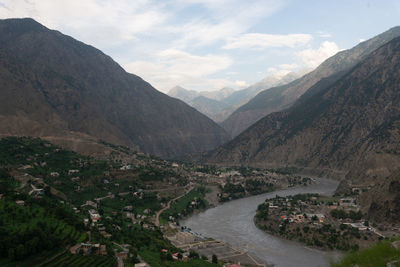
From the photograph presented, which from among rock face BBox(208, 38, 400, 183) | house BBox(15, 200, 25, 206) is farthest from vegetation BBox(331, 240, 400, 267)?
rock face BBox(208, 38, 400, 183)

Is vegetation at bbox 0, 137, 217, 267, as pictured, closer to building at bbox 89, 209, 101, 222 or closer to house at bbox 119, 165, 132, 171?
building at bbox 89, 209, 101, 222

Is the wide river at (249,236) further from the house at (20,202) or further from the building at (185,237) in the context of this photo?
the house at (20,202)

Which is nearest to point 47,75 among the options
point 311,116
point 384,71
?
point 311,116

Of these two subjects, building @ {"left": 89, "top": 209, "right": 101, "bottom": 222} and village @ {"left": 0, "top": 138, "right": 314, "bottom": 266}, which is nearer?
village @ {"left": 0, "top": 138, "right": 314, "bottom": 266}

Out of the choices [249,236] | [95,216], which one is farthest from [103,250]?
[249,236]

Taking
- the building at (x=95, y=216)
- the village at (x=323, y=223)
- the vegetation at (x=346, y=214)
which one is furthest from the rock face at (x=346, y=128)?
the building at (x=95, y=216)

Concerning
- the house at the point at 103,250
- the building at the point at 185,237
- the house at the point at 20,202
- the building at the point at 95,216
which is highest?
the house at the point at 20,202
